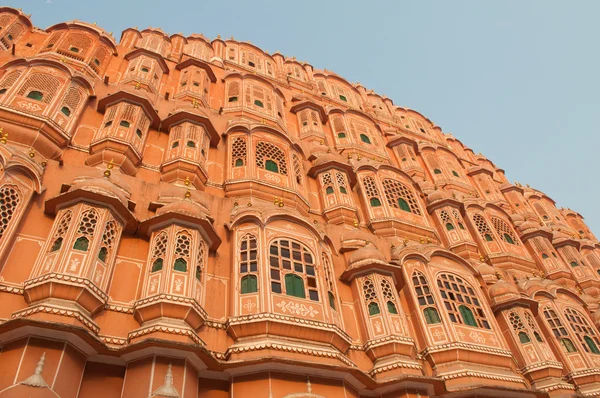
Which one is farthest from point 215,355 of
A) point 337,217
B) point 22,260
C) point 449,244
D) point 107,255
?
point 449,244

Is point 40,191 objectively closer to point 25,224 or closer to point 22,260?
point 25,224

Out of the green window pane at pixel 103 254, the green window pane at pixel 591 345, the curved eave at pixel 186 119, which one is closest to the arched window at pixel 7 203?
the green window pane at pixel 103 254

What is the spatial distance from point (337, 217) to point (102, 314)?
9486 millimetres

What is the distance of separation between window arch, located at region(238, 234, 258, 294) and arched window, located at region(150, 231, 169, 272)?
209cm

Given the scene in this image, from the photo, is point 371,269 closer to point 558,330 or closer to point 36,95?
point 558,330

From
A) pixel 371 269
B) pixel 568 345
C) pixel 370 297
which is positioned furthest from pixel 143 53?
pixel 568 345

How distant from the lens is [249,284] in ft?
38.8

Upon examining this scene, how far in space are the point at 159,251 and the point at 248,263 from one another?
2356 millimetres

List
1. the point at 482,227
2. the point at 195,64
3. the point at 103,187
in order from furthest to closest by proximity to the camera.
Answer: the point at 195,64 < the point at 482,227 < the point at 103,187

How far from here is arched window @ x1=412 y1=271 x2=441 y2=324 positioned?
45.5 ft

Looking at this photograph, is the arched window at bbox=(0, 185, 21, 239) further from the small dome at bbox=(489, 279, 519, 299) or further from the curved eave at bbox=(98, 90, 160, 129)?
the small dome at bbox=(489, 279, 519, 299)

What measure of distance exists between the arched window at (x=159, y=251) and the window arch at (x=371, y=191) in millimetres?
9636

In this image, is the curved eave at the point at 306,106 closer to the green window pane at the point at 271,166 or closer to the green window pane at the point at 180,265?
the green window pane at the point at 271,166

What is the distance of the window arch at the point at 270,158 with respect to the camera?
56.4 ft
